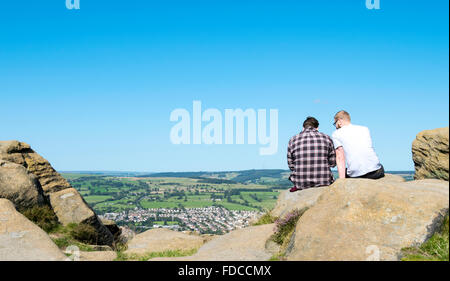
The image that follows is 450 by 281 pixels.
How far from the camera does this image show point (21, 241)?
478 inches

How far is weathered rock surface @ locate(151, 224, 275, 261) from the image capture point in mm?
10803

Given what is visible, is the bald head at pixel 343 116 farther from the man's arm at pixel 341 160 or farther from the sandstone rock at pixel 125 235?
the sandstone rock at pixel 125 235

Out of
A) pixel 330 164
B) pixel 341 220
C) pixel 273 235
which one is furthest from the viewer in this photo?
pixel 330 164

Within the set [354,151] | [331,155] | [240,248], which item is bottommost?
[240,248]

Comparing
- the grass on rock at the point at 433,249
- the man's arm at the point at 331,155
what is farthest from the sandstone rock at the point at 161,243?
the grass on rock at the point at 433,249

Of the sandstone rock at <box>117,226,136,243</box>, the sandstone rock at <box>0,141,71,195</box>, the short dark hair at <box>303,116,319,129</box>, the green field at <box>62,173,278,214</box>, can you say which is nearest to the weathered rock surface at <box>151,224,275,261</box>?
the short dark hair at <box>303,116,319,129</box>

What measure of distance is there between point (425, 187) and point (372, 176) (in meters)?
2.71

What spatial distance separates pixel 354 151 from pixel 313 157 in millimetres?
1337

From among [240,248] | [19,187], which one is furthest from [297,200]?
[19,187]

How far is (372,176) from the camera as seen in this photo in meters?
12.2

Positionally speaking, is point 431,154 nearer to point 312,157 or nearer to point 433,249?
point 312,157

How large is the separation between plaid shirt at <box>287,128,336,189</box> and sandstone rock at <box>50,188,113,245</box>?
35.4ft
